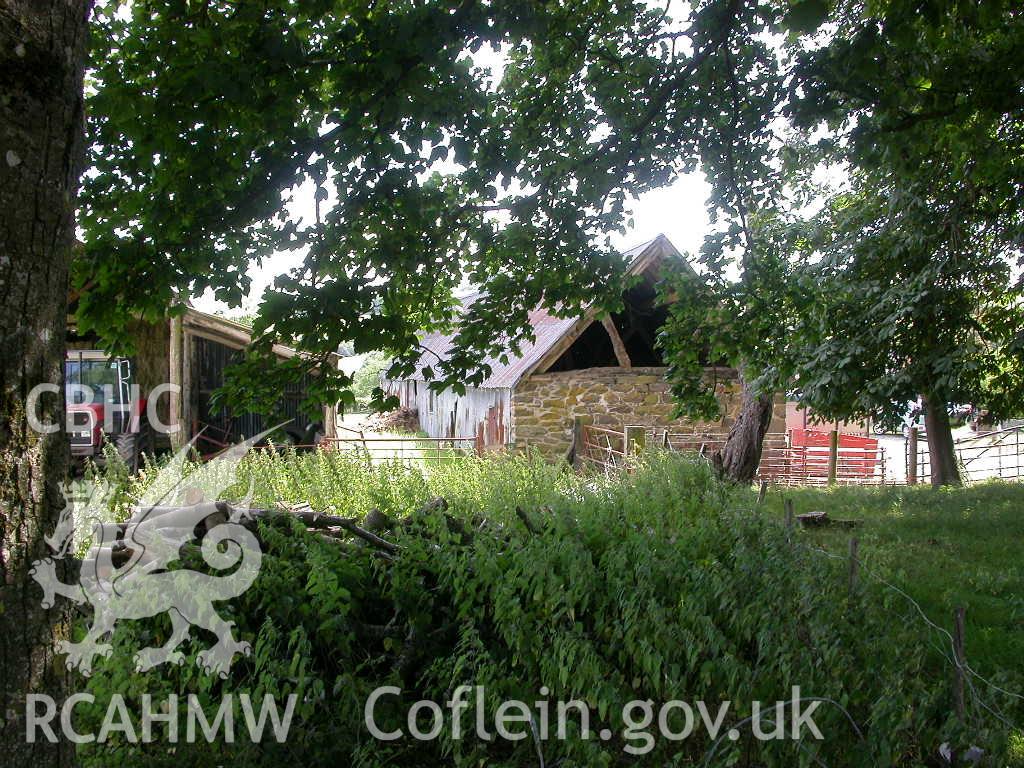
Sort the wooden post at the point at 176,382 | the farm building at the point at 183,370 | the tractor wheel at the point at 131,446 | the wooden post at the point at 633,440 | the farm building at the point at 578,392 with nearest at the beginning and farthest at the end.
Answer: the wooden post at the point at 633,440
the tractor wheel at the point at 131,446
the farm building at the point at 183,370
the wooden post at the point at 176,382
the farm building at the point at 578,392

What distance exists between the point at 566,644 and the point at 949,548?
5.75 metres

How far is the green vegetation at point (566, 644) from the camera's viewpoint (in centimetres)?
290

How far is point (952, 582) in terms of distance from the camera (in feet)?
19.3

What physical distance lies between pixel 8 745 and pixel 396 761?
169 centimetres

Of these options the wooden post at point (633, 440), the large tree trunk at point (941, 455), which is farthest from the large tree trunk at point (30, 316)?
the large tree trunk at point (941, 455)

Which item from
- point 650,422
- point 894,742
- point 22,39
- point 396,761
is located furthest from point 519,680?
point 650,422

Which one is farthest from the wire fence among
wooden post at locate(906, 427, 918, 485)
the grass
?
the grass

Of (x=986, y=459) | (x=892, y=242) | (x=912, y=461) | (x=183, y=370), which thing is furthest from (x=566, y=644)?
(x=986, y=459)

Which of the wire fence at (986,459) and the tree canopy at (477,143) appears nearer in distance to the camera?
the tree canopy at (477,143)

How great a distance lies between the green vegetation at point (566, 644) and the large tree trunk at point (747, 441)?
269 inches

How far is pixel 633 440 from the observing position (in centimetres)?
1173

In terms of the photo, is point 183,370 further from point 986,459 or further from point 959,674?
point 986,459

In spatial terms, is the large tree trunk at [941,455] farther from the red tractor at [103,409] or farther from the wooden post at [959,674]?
the red tractor at [103,409]

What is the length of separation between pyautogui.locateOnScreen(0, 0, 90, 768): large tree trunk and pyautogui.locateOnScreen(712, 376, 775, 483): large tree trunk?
408 inches
